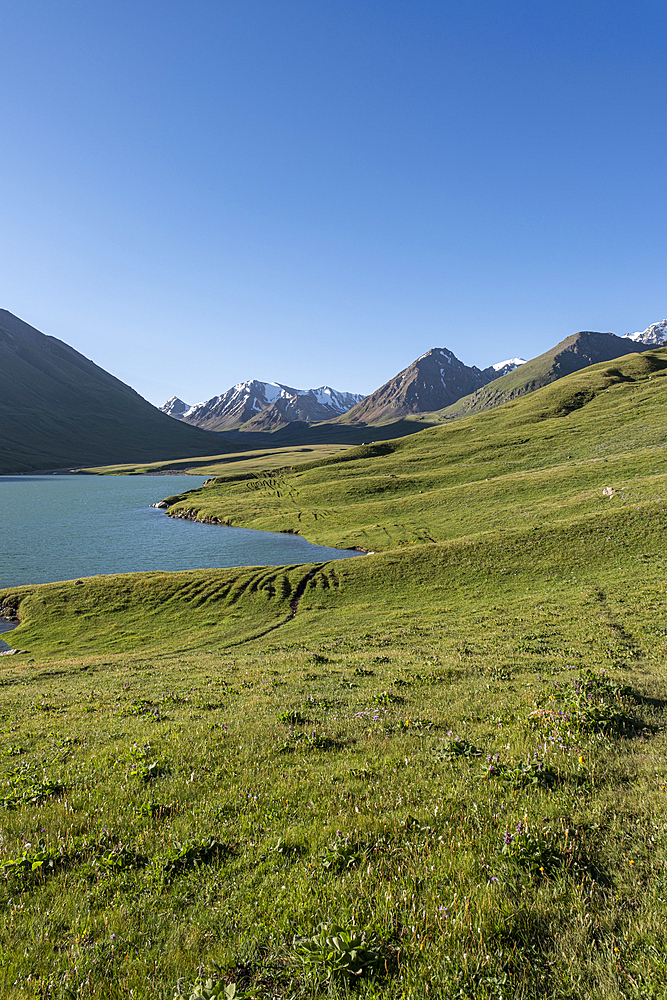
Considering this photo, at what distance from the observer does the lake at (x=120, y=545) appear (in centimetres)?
7575

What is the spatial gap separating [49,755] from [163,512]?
131 metres

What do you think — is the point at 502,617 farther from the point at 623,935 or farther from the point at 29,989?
the point at 29,989

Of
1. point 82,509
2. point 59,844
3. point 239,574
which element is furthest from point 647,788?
point 82,509

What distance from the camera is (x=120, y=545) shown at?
92.2m

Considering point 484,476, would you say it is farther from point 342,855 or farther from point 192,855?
point 192,855

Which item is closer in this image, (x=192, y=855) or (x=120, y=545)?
(x=192, y=855)

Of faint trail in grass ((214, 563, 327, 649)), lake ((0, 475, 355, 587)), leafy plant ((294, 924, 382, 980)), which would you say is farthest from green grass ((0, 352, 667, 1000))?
lake ((0, 475, 355, 587))

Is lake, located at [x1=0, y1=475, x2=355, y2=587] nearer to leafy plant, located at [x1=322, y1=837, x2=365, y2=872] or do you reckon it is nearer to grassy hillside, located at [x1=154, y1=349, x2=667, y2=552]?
grassy hillside, located at [x1=154, y1=349, x2=667, y2=552]

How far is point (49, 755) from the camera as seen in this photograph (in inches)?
509

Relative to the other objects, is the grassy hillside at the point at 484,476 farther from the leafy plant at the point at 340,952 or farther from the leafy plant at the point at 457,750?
the leafy plant at the point at 340,952

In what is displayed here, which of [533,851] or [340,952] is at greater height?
[340,952]

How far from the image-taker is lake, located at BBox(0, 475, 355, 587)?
249 ft

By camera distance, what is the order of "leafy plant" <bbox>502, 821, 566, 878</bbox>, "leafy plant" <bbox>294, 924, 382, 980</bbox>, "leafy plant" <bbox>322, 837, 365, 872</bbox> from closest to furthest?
"leafy plant" <bbox>294, 924, 382, 980</bbox>
"leafy plant" <bbox>502, 821, 566, 878</bbox>
"leafy plant" <bbox>322, 837, 365, 872</bbox>

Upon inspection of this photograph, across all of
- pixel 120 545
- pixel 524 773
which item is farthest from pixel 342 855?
pixel 120 545
